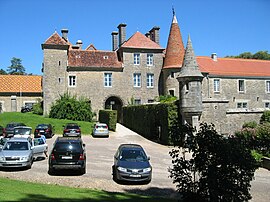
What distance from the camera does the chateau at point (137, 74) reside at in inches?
1603

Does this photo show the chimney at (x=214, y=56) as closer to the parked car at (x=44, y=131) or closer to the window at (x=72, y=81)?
the window at (x=72, y=81)

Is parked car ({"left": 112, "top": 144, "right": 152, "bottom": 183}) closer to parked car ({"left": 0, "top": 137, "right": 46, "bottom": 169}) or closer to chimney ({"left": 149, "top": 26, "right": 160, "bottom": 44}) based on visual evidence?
parked car ({"left": 0, "top": 137, "right": 46, "bottom": 169})

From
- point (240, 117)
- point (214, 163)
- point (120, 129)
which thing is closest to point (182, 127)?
point (214, 163)

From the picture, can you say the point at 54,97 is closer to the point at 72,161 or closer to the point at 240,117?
the point at 240,117

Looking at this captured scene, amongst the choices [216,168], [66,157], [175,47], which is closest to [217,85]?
[175,47]

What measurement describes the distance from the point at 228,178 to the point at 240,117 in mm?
20570

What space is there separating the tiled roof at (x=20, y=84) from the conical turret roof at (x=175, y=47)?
882 inches

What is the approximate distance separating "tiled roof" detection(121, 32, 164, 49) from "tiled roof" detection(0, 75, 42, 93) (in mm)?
17074

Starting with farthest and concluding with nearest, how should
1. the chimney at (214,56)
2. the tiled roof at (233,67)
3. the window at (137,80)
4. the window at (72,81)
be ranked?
Answer: the chimney at (214,56) → the window at (137,80) → the tiled roof at (233,67) → the window at (72,81)

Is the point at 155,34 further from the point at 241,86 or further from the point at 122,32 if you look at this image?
the point at 241,86

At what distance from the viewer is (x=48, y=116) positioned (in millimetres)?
40250

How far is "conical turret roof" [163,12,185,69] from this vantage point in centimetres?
4056

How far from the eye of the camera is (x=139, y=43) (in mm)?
43750

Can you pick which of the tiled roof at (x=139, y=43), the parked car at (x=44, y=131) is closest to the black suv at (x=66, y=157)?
the parked car at (x=44, y=131)
